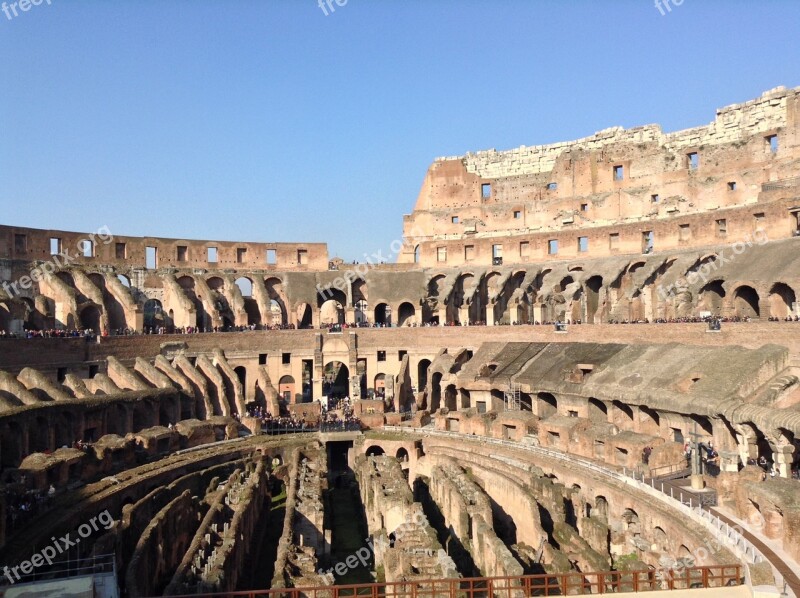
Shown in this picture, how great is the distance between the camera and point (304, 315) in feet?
162

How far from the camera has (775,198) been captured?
118 ft

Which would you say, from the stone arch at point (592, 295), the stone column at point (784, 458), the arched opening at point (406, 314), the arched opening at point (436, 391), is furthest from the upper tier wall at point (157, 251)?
the stone column at point (784, 458)

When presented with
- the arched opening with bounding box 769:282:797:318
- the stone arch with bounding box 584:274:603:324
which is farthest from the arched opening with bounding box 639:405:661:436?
the stone arch with bounding box 584:274:603:324

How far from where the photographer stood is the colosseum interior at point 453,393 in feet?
58.2

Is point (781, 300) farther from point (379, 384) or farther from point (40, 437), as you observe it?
point (40, 437)

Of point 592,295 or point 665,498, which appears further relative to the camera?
point 592,295

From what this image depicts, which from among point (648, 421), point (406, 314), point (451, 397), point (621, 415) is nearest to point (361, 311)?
point (406, 314)

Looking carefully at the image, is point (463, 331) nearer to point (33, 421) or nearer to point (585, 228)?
point (585, 228)

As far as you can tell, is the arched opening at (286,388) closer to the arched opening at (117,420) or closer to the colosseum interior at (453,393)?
the colosseum interior at (453,393)

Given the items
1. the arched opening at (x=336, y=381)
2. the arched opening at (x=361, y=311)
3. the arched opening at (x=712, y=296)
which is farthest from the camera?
the arched opening at (x=361, y=311)

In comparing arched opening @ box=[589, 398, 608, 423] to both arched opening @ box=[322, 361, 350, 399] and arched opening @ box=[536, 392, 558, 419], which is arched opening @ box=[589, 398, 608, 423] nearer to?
arched opening @ box=[536, 392, 558, 419]

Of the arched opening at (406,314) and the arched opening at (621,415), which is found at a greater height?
the arched opening at (406,314)

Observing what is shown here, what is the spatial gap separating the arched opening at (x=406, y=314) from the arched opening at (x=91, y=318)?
19.3 m

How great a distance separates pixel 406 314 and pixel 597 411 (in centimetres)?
2121
